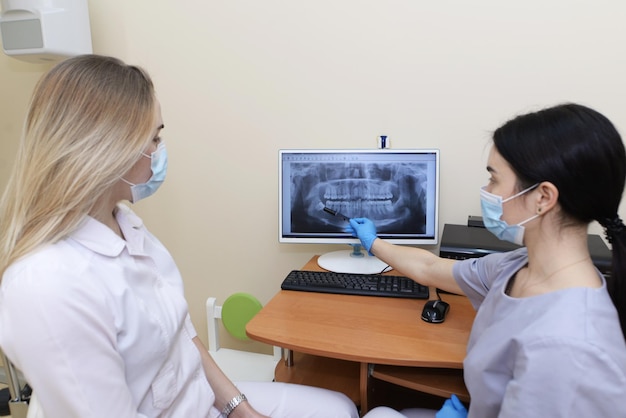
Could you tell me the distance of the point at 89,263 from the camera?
79 cm

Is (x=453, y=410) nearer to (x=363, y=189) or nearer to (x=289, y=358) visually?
(x=289, y=358)

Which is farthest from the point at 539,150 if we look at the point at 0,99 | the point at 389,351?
the point at 0,99

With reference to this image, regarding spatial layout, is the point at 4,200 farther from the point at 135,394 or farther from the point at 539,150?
the point at 539,150

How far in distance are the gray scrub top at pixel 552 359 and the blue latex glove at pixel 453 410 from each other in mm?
132

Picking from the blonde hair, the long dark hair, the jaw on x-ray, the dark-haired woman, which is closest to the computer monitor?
the jaw on x-ray

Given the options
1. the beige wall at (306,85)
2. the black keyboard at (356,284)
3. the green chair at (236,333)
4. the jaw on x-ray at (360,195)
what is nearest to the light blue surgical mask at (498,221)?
the black keyboard at (356,284)

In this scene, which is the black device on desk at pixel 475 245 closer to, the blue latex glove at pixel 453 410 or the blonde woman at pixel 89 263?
the blue latex glove at pixel 453 410

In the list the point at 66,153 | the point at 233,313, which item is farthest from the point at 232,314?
the point at 66,153

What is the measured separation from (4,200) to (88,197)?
6.5 inches

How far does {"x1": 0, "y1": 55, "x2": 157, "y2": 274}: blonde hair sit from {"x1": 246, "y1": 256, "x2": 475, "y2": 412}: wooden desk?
59cm

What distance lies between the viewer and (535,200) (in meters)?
0.85

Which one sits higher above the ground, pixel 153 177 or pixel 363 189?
pixel 153 177

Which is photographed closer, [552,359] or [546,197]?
[552,359]

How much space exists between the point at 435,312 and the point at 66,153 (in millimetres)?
998
